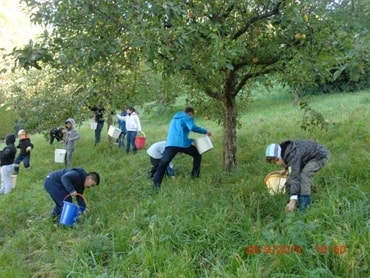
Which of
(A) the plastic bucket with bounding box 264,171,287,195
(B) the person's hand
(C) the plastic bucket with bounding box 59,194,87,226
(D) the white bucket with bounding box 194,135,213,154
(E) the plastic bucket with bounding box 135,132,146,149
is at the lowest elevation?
(C) the plastic bucket with bounding box 59,194,87,226

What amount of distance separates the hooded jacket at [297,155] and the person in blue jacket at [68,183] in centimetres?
243

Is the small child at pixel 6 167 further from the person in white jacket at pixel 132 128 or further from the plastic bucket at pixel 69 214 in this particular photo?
the plastic bucket at pixel 69 214

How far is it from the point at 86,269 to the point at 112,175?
13.7ft

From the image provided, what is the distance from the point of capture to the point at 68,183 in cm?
485

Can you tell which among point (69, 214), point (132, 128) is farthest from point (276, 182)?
point (132, 128)

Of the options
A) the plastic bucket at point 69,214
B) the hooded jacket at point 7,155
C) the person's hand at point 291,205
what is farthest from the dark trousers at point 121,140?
the person's hand at point 291,205

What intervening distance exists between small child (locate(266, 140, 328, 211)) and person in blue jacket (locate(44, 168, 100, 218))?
2.34 metres

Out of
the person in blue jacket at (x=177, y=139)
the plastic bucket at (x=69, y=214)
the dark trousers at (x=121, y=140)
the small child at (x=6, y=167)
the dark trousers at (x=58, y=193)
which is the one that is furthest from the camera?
the dark trousers at (x=121, y=140)

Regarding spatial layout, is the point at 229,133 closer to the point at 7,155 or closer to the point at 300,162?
the point at 300,162

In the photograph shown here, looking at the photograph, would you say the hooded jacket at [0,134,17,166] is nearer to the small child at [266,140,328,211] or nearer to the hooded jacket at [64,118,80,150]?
the hooded jacket at [64,118,80,150]

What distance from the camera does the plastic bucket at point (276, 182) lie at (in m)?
4.69

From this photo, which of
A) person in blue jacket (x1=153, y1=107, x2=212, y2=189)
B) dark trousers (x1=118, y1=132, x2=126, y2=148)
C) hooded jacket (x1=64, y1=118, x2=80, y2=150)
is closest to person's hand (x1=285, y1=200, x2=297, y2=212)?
person in blue jacket (x1=153, y1=107, x2=212, y2=189)

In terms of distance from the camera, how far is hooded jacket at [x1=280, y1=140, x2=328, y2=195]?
4.02 metres

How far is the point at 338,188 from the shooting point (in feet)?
14.1
